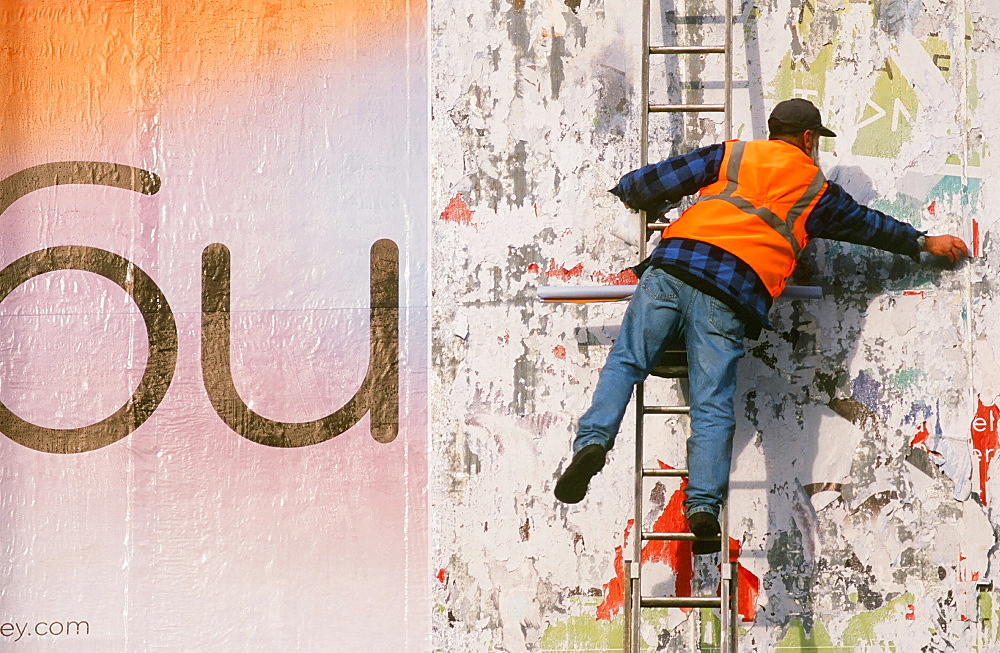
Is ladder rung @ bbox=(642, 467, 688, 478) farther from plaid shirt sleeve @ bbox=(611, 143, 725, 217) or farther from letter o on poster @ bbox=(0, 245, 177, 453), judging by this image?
letter o on poster @ bbox=(0, 245, 177, 453)

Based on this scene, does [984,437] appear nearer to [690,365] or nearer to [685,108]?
[690,365]

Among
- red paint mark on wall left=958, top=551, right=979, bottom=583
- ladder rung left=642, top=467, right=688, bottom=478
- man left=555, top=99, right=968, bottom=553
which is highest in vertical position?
man left=555, top=99, right=968, bottom=553

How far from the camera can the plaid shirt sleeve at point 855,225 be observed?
3.32 m

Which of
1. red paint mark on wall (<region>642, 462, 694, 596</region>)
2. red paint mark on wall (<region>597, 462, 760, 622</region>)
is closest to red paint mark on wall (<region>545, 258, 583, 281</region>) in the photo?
red paint mark on wall (<region>642, 462, 694, 596</region>)

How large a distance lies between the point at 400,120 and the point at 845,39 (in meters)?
1.68

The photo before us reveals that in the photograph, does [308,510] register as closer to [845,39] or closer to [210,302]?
[210,302]

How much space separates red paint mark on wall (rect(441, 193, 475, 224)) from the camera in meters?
3.69

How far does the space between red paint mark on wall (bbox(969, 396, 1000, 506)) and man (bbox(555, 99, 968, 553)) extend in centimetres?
97

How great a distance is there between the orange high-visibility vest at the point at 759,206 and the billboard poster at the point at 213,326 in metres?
1.10

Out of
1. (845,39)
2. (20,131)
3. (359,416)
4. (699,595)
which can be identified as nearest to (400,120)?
(359,416)

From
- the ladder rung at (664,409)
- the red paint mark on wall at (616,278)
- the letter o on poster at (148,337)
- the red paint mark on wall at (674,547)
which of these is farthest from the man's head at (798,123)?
the letter o on poster at (148,337)

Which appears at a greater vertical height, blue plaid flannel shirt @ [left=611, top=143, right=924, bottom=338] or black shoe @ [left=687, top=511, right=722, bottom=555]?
blue plaid flannel shirt @ [left=611, top=143, right=924, bottom=338]

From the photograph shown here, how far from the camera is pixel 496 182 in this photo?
3688 millimetres

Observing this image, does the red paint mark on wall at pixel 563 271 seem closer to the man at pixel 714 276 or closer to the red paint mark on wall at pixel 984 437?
the man at pixel 714 276
